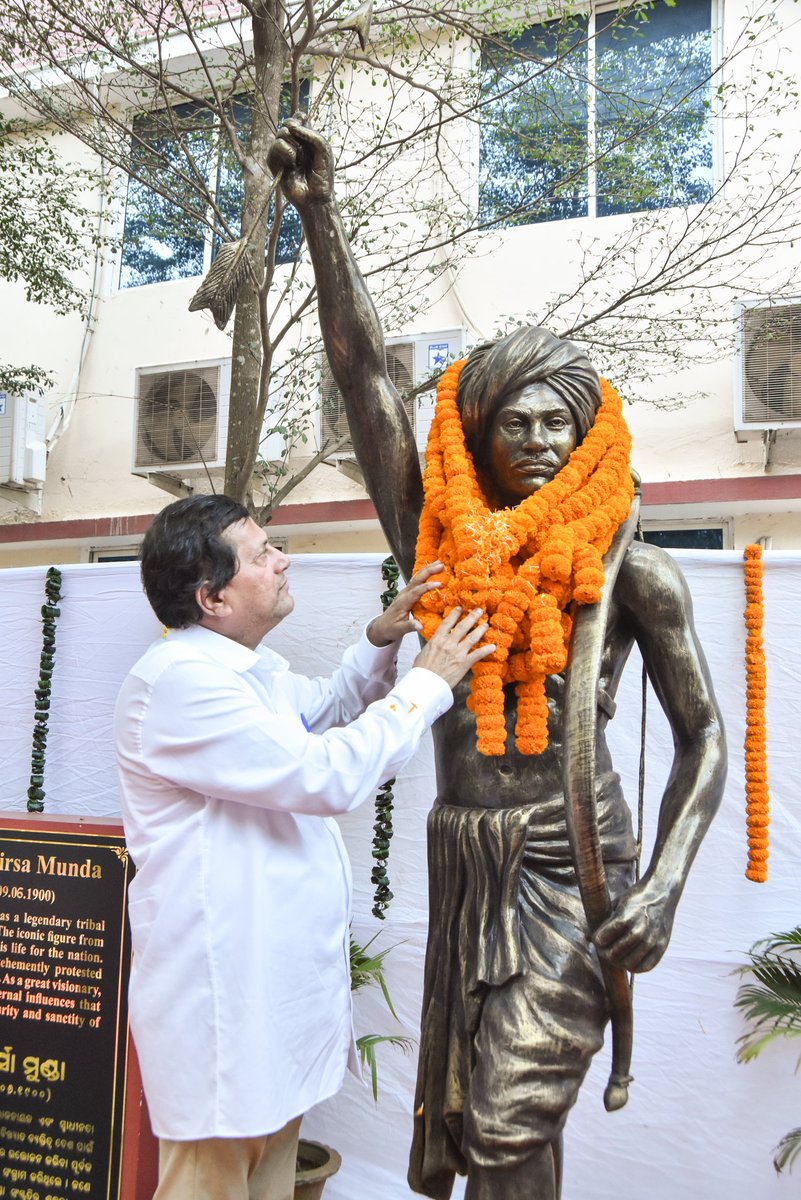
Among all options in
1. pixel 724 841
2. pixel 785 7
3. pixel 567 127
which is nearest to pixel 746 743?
pixel 724 841

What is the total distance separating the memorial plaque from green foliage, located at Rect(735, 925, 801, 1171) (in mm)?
1788

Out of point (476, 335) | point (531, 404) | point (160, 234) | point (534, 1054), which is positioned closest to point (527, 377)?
point (531, 404)

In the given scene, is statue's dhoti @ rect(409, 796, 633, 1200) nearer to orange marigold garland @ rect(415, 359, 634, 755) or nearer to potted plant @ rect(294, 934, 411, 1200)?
orange marigold garland @ rect(415, 359, 634, 755)

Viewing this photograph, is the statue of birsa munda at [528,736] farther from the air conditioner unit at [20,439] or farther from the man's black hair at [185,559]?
the air conditioner unit at [20,439]

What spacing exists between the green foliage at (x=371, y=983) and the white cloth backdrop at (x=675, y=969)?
0.12 ft

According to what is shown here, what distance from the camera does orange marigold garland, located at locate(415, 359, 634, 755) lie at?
1602 millimetres

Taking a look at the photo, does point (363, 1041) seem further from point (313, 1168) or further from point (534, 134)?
point (534, 134)

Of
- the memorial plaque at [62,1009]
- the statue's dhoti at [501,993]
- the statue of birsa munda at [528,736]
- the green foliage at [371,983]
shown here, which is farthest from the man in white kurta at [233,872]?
the green foliage at [371,983]

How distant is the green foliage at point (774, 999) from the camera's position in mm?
2707

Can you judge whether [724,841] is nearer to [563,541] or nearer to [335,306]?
[563,541]

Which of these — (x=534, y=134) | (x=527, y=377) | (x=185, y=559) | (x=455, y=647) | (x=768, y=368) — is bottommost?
(x=455, y=647)

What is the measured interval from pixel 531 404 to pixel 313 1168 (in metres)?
2.54

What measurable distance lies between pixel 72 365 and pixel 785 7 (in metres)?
5.59

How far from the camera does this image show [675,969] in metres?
2.96
